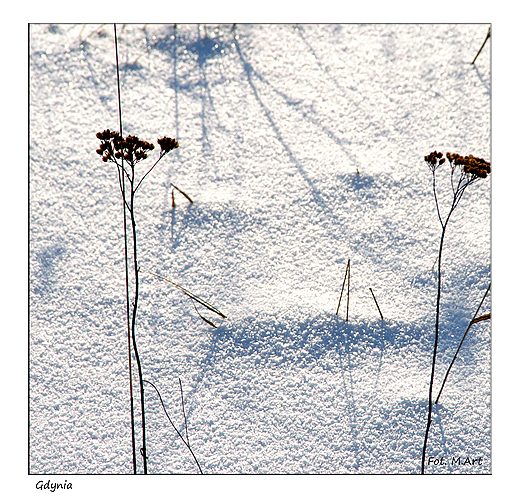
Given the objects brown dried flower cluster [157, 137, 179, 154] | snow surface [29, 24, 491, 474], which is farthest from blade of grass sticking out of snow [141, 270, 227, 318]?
brown dried flower cluster [157, 137, 179, 154]

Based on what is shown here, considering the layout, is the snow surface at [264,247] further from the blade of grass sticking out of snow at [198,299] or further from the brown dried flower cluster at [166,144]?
the brown dried flower cluster at [166,144]

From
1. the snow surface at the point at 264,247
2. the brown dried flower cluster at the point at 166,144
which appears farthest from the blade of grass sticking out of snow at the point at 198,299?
the brown dried flower cluster at the point at 166,144

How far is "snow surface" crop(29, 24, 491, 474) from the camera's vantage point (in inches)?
41.2

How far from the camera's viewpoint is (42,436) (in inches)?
41.5

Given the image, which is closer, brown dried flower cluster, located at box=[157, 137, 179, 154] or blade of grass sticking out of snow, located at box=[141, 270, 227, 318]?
brown dried flower cluster, located at box=[157, 137, 179, 154]

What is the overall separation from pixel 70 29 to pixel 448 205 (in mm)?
1261

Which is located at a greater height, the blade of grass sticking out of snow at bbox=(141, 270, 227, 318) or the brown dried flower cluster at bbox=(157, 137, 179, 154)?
the brown dried flower cluster at bbox=(157, 137, 179, 154)

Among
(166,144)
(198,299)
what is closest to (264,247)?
(198,299)

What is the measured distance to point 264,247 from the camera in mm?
Answer: 1227

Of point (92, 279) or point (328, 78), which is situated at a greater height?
point (328, 78)

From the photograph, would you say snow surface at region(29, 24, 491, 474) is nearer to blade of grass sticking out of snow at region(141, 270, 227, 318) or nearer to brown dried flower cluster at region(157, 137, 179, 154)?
blade of grass sticking out of snow at region(141, 270, 227, 318)

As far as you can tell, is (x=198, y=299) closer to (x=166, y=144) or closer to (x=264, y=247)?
(x=264, y=247)

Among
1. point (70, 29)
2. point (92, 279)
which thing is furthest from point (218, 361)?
point (70, 29)

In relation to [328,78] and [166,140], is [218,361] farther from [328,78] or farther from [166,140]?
[328,78]
